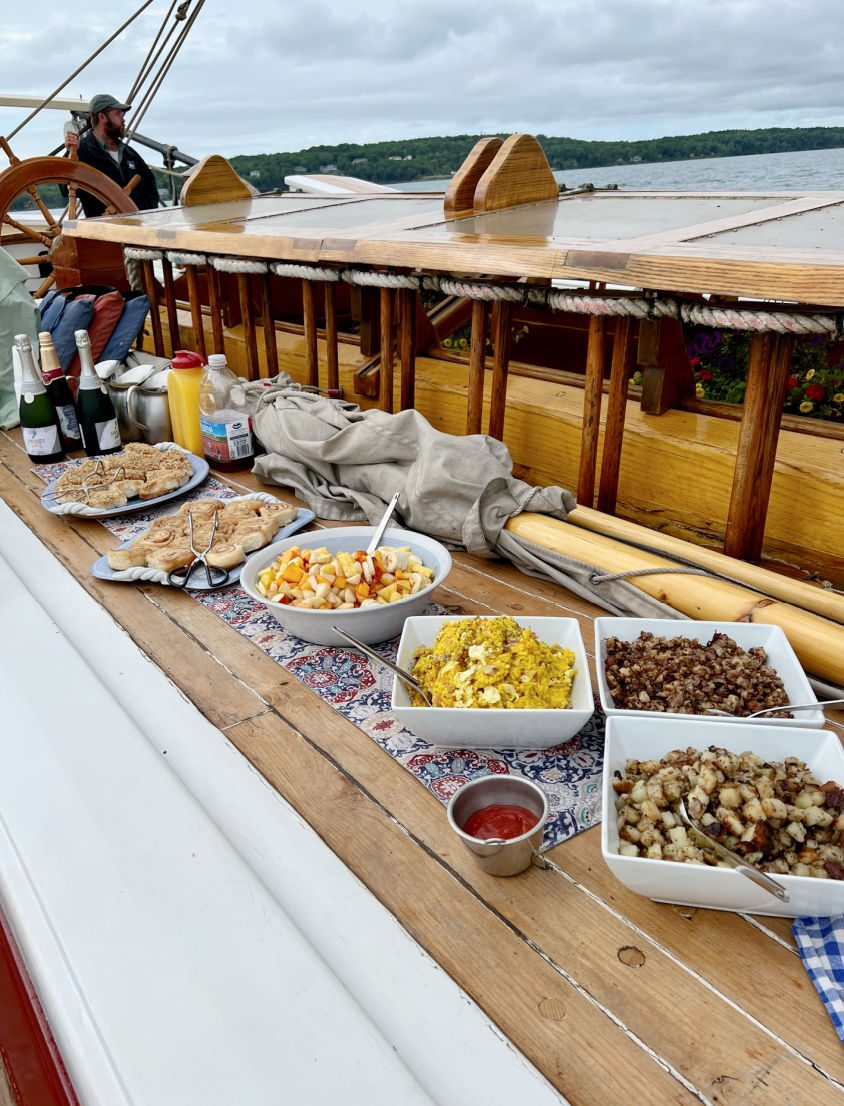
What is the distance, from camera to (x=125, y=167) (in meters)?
4.88

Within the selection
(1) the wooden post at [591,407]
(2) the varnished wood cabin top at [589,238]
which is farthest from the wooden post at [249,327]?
(1) the wooden post at [591,407]

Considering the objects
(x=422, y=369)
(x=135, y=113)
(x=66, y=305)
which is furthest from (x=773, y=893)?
(x=135, y=113)

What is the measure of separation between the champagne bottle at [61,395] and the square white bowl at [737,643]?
167 cm

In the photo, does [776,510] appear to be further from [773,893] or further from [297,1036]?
[297,1036]

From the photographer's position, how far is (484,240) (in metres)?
1.55

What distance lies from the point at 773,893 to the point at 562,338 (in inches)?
80.2

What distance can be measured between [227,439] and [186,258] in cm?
77

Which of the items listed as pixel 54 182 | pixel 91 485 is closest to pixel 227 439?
pixel 91 485

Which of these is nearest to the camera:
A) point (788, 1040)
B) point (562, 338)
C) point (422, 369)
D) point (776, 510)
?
point (788, 1040)

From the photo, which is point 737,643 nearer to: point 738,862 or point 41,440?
point 738,862

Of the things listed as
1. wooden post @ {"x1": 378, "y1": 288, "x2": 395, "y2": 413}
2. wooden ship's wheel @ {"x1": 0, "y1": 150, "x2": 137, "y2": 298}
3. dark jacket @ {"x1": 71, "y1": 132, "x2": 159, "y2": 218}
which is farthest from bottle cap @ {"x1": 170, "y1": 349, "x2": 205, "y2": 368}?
dark jacket @ {"x1": 71, "y1": 132, "x2": 159, "y2": 218}

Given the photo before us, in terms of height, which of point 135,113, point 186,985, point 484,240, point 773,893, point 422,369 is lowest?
point 186,985

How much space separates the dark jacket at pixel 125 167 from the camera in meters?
4.66

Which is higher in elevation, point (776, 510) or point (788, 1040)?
point (776, 510)
